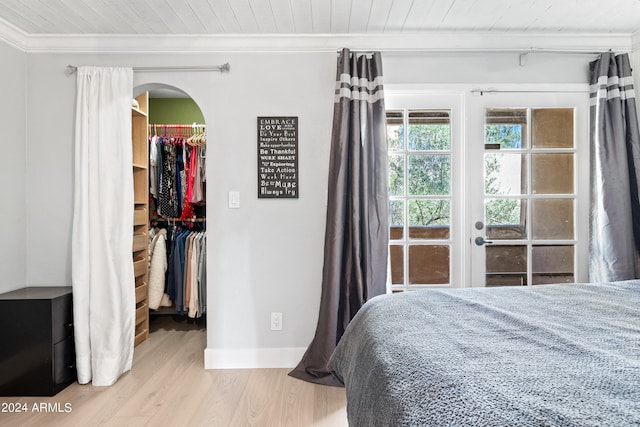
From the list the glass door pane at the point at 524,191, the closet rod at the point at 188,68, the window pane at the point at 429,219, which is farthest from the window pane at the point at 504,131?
the closet rod at the point at 188,68

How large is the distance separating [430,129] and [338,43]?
2.98 ft

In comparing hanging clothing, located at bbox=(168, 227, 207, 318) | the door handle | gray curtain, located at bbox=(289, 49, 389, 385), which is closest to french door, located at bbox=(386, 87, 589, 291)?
the door handle

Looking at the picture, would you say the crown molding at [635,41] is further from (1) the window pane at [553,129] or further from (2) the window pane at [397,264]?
(2) the window pane at [397,264]

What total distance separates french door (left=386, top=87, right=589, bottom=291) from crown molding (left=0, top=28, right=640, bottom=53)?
33 cm

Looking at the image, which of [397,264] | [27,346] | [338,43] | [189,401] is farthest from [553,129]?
[27,346]

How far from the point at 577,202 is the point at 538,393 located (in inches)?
99.2

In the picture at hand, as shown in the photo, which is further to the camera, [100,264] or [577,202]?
[577,202]

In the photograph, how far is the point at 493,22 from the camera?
2.57m

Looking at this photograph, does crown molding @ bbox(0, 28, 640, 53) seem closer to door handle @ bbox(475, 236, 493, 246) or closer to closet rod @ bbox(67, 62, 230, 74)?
closet rod @ bbox(67, 62, 230, 74)

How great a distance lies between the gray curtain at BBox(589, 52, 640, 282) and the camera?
8.66ft

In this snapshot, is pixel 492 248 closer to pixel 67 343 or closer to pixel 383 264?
pixel 383 264

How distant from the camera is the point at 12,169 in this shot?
265 centimetres

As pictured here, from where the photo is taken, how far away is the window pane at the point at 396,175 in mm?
2809

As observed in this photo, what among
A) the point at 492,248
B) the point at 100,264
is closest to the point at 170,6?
the point at 100,264
